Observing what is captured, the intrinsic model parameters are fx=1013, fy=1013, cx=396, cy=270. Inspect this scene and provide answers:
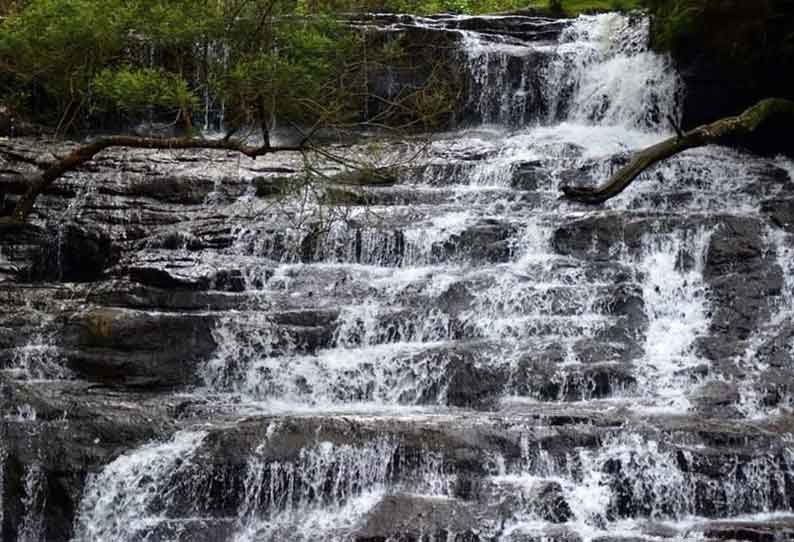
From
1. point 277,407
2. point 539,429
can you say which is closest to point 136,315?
point 277,407

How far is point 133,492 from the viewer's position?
416 inches

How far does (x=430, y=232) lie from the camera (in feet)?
49.2

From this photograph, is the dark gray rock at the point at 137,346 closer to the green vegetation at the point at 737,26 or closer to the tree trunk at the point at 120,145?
the tree trunk at the point at 120,145

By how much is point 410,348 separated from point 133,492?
152 inches

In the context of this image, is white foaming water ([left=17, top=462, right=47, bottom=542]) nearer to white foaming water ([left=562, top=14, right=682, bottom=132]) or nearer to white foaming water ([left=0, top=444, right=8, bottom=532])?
white foaming water ([left=0, top=444, right=8, bottom=532])

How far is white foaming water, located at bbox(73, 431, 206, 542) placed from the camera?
10.4 m

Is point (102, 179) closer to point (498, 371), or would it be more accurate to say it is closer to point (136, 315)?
point (136, 315)

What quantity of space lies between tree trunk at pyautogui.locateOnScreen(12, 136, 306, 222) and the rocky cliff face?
679 mm

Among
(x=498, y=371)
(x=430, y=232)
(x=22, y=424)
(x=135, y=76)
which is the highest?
(x=135, y=76)

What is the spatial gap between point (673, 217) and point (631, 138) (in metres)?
4.51

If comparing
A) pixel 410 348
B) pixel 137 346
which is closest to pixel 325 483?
pixel 410 348

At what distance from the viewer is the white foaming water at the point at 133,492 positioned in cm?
1042

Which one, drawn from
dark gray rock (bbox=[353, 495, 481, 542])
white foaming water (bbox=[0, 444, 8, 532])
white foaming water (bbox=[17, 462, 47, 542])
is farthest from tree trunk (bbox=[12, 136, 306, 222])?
dark gray rock (bbox=[353, 495, 481, 542])

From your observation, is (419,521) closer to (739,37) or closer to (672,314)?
(672,314)
